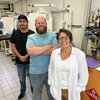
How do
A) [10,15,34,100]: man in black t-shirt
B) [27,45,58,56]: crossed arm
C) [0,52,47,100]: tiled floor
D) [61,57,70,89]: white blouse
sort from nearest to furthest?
Result: [61,57,70,89]: white blouse → [27,45,58,56]: crossed arm → [10,15,34,100]: man in black t-shirt → [0,52,47,100]: tiled floor

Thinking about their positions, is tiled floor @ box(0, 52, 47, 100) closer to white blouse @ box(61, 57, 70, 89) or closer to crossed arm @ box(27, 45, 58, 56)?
white blouse @ box(61, 57, 70, 89)

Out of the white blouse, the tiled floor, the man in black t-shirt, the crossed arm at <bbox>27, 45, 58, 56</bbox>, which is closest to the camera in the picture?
the white blouse

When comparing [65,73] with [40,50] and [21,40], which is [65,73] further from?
[21,40]

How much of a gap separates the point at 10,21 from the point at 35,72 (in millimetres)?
4209

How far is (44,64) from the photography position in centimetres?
163

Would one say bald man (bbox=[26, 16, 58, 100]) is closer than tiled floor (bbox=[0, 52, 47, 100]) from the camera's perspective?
Yes

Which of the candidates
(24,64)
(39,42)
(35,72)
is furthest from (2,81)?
(39,42)

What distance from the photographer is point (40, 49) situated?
4.84 feet

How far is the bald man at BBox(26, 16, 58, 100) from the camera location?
59.5 inches

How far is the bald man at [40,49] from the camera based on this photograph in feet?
4.96

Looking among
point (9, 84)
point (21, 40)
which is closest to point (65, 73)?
point (21, 40)

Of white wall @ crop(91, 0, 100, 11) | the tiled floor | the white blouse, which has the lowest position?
the tiled floor

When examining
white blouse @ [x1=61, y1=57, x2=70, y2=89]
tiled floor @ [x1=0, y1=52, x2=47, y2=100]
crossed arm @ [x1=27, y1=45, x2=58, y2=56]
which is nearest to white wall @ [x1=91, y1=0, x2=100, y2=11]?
crossed arm @ [x1=27, y1=45, x2=58, y2=56]

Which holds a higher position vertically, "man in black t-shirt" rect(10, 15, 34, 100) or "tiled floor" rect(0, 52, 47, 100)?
"man in black t-shirt" rect(10, 15, 34, 100)
